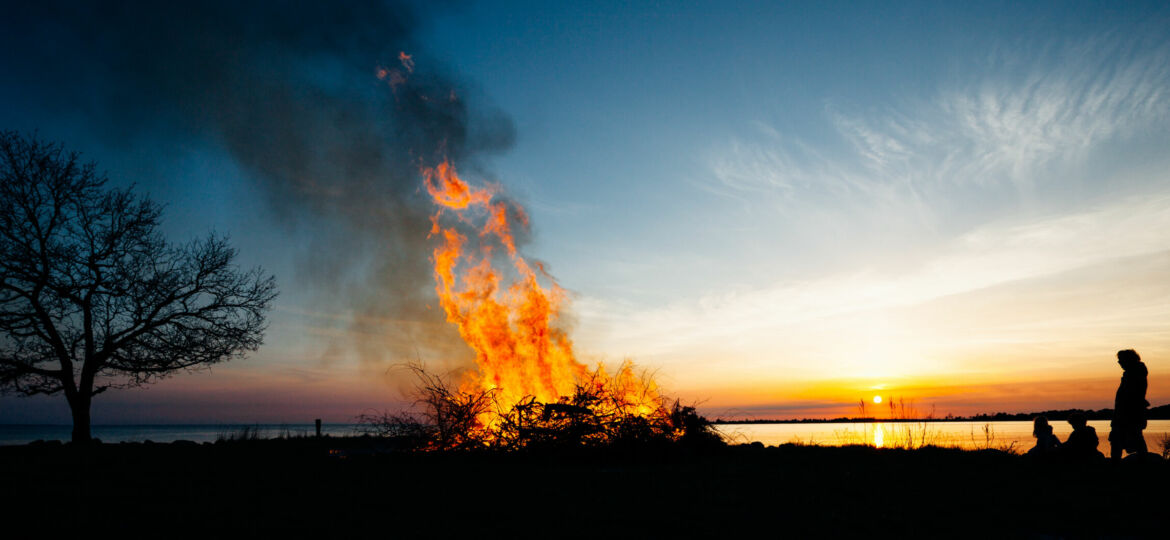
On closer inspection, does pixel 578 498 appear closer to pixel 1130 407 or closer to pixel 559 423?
pixel 559 423

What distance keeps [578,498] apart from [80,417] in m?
20.3

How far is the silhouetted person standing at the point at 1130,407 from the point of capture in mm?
11125

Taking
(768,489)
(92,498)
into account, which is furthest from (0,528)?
(768,489)

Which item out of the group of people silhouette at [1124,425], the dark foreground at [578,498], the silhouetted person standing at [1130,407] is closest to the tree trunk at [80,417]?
the dark foreground at [578,498]

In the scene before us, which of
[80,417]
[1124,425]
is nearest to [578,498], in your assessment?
[1124,425]

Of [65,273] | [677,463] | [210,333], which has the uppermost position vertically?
[65,273]

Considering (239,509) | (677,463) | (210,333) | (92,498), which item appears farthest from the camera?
(210,333)

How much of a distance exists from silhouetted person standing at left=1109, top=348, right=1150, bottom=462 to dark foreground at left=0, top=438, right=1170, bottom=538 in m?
0.66

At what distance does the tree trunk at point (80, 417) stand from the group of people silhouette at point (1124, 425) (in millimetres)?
25893

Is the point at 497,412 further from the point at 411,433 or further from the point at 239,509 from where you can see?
the point at 239,509

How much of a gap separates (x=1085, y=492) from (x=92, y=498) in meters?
12.0

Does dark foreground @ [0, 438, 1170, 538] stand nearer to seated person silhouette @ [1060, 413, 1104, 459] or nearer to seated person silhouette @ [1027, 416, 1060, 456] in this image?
seated person silhouette @ [1027, 416, 1060, 456]

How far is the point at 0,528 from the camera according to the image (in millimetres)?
5375

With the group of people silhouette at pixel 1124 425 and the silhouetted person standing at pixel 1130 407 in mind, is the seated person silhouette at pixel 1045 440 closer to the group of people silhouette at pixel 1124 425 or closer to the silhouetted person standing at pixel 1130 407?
the group of people silhouette at pixel 1124 425
